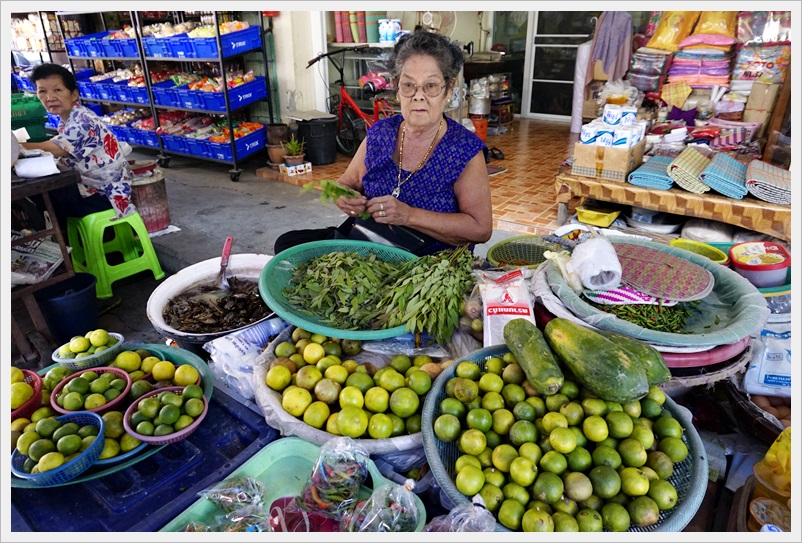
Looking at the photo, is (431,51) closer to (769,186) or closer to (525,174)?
A: (769,186)

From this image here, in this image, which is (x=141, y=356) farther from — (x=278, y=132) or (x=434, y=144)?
(x=278, y=132)

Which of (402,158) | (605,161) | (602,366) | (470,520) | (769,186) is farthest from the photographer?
(605,161)

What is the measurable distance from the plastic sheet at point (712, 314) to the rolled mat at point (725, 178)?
2.16 m

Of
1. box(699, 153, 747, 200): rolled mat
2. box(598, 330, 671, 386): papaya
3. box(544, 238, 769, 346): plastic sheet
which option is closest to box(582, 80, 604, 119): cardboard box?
box(699, 153, 747, 200): rolled mat

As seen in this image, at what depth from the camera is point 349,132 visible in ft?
23.2

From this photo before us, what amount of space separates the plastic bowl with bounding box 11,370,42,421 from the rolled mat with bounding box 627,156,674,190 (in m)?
3.83

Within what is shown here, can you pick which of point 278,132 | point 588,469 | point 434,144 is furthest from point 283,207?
point 588,469

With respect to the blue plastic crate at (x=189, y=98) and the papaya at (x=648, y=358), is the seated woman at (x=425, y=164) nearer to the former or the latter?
the papaya at (x=648, y=358)

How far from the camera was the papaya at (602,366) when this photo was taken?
115 cm

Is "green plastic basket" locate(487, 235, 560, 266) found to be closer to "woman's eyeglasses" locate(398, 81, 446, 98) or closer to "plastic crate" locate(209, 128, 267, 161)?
"woman's eyeglasses" locate(398, 81, 446, 98)

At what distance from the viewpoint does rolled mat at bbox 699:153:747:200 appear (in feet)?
11.2

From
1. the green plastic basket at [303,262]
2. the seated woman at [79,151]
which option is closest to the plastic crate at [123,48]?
the seated woman at [79,151]

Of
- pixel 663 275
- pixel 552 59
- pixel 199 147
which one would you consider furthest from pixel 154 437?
pixel 552 59

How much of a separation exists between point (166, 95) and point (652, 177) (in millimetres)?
6283
